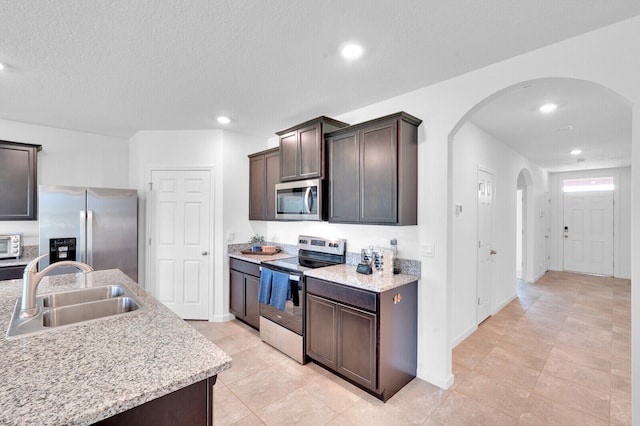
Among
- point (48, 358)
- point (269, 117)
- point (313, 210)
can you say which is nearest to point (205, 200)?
point (269, 117)

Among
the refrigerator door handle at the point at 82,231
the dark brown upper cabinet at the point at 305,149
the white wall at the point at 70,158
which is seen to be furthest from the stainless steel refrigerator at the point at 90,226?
the dark brown upper cabinet at the point at 305,149

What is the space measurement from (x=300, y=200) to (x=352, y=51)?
163 cm

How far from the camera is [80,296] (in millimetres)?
1940

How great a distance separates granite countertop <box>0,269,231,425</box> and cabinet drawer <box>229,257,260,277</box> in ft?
6.47

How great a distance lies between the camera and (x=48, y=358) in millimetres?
1104

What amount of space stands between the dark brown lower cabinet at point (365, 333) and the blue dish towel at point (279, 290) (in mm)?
304

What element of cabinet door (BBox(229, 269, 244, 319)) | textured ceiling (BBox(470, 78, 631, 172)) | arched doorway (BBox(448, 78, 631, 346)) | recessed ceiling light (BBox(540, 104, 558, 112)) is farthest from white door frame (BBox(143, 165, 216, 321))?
recessed ceiling light (BBox(540, 104, 558, 112))

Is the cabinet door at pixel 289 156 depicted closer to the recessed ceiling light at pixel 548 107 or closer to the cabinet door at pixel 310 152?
the cabinet door at pixel 310 152

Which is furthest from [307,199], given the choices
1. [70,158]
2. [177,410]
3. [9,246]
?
[9,246]

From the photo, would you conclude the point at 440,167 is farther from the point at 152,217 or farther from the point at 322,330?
the point at 152,217

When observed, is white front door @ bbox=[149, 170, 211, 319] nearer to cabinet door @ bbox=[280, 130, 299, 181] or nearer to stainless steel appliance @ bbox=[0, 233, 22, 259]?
cabinet door @ bbox=[280, 130, 299, 181]

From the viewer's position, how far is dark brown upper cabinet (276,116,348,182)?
3016 millimetres

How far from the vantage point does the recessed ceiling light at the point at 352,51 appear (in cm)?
198

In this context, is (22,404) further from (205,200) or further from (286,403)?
(205,200)
